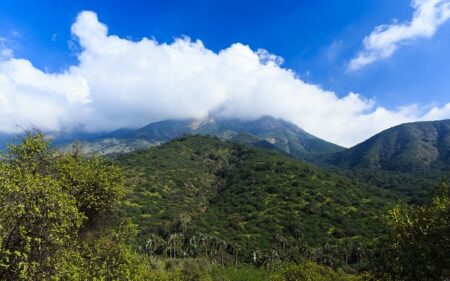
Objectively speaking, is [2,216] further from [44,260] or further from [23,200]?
[44,260]

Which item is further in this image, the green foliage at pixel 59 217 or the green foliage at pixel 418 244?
the green foliage at pixel 418 244

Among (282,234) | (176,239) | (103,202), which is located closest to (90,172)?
(103,202)

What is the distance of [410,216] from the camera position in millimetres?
28422

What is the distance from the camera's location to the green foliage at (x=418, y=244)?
24266mm

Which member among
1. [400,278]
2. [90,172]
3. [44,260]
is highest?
[90,172]

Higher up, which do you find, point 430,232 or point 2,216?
point 2,216

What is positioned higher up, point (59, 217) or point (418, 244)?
point (59, 217)

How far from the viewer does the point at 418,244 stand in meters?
25.1

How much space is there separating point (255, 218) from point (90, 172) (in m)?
170

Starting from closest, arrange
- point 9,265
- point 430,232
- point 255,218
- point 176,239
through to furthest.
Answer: point 9,265
point 430,232
point 176,239
point 255,218

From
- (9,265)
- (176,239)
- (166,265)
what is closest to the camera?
(9,265)

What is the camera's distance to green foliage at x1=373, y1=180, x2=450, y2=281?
24266 millimetres

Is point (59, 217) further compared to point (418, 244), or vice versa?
point (418, 244)

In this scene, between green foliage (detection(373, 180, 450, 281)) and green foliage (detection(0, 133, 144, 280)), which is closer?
green foliage (detection(0, 133, 144, 280))
